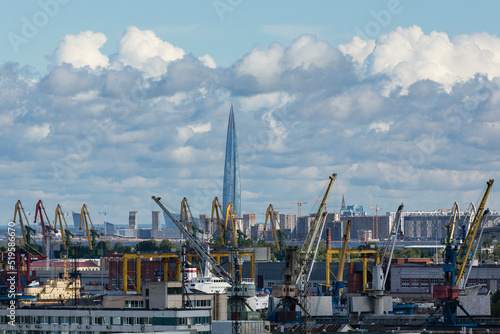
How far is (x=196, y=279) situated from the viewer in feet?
477

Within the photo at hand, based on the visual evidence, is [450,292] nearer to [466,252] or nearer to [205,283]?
[466,252]

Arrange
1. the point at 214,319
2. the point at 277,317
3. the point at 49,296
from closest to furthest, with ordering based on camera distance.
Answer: the point at 214,319
the point at 277,317
the point at 49,296

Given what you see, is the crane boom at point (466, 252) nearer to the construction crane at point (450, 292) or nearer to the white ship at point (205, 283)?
the construction crane at point (450, 292)

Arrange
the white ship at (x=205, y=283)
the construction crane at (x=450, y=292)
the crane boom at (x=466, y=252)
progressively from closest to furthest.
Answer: the construction crane at (x=450, y=292) → the crane boom at (x=466, y=252) → the white ship at (x=205, y=283)

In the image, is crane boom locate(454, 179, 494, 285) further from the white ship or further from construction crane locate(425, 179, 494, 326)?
the white ship

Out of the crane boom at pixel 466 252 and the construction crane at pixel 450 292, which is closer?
the construction crane at pixel 450 292

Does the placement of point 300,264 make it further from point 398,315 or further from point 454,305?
point 454,305

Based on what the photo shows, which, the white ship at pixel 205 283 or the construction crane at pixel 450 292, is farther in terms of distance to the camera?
the white ship at pixel 205 283

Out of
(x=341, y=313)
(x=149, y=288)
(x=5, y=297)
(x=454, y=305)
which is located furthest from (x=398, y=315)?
(x=5, y=297)

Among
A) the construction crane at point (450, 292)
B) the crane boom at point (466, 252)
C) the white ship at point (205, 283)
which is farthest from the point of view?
the white ship at point (205, 283)

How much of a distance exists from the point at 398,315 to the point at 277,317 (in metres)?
21.7

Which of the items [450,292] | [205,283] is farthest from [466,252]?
[205,283]

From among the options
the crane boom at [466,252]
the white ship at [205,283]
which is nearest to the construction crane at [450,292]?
the crane boom at [466,252]

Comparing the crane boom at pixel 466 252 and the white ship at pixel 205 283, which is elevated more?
the crane boom at pixel 466 252
